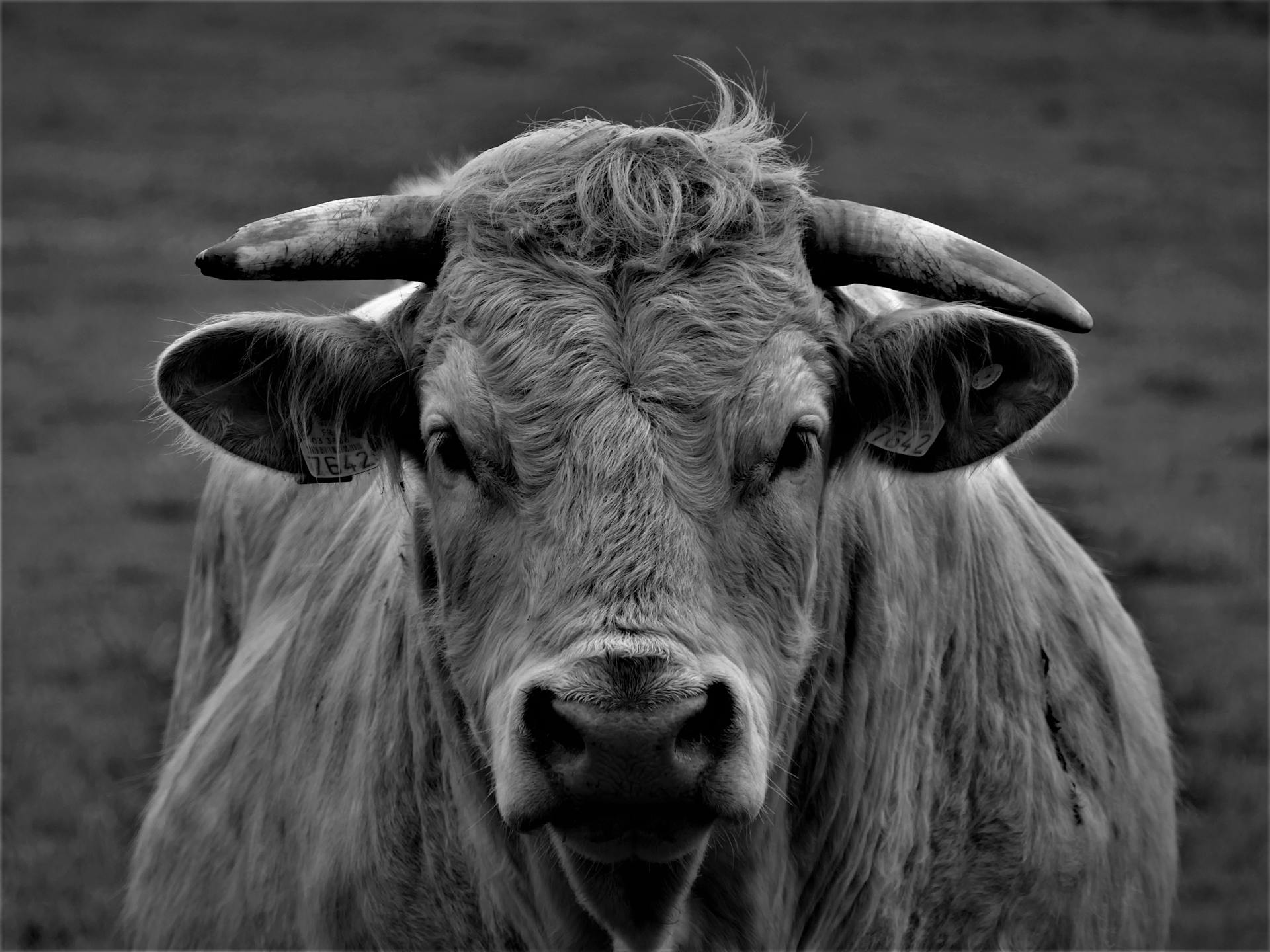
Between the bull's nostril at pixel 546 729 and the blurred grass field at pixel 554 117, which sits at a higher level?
the bull's nostril at pixel 546 729

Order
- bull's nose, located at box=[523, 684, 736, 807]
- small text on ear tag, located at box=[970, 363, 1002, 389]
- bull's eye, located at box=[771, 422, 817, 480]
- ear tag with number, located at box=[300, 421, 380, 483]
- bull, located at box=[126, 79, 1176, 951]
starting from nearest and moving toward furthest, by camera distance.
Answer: bull's nose, located at box=[523, 684, 736, 807] → bull, located at box=[126, 79, 1176, 951] → bull's eye, located at box=[771, 422, 817, 480] → small text on ear tag, located at box=[970, 363, 1002, 389] → ear tag with number, located at box=[300, 421, 380, 483]

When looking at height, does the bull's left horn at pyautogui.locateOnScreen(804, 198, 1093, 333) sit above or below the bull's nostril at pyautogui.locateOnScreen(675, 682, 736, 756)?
above

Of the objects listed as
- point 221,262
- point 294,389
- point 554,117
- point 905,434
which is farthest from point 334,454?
point 554,117

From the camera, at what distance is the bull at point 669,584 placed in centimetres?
267

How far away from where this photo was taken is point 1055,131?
21406mm

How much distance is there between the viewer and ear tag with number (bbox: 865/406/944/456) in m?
3.16

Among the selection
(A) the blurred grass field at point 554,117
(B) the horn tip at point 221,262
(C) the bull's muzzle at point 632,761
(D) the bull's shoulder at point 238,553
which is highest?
(B) the horn tip at point 221,262

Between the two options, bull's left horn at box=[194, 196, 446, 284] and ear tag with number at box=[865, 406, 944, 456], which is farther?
ear tag with number at box=[865, 406, 944, 456]

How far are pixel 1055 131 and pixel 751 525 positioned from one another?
20091mm

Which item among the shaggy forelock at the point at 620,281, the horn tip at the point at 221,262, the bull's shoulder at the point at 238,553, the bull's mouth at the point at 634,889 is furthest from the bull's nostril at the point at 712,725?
the bull's shoulder at the point at 238,553

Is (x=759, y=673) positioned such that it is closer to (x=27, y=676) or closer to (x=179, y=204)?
(x=27, y=676)

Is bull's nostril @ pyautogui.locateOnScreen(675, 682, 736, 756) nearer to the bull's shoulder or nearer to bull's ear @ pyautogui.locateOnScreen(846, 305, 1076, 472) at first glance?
bull's ear @ pyautogui.locateOnScreen(846, 305, 1076, 472)

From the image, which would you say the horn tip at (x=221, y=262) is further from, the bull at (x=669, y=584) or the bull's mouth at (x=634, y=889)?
the bull's mouth at (x=634, y=889)

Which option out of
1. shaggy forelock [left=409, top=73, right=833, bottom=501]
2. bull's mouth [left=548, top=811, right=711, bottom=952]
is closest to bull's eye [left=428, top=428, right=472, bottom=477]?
shaggy forelock [left=409, top=73, right=833, bottom=501]
